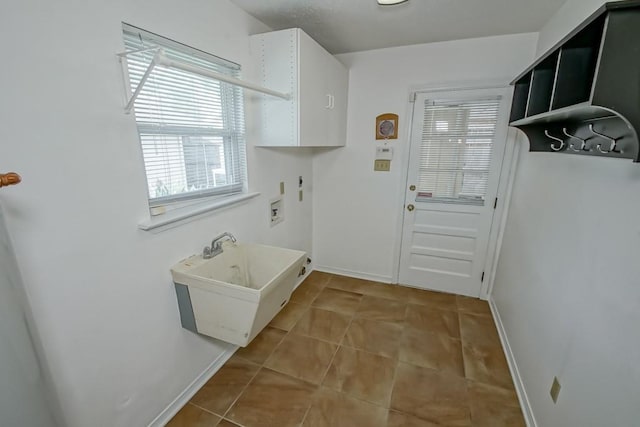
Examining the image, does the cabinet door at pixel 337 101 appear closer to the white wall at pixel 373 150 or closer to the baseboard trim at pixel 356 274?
the white wall at pixel 373 150

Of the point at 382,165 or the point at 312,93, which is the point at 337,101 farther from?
the point at 382,165

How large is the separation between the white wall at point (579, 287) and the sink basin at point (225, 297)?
1415mm

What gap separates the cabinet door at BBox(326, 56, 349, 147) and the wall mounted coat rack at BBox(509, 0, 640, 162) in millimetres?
1415

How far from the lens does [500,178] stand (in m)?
2.61

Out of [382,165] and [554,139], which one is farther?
[382,165]

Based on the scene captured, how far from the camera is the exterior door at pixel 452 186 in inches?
101

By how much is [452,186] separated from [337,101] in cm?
143

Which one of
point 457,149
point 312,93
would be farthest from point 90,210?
point 457,149

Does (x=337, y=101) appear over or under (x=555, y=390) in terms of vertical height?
over

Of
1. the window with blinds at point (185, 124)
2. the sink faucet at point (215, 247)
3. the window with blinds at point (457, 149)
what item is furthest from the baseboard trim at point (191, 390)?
the window with blinds at point (457, 149)

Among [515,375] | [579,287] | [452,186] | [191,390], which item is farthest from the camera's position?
[452,186]

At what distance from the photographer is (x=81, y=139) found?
3.57 ft

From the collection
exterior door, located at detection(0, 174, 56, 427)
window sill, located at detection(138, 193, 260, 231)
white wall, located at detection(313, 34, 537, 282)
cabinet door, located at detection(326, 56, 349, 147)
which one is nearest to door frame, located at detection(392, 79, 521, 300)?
white wall, located at detection(313, 34, 537, 282)

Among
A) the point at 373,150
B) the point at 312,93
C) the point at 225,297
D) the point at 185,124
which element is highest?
the point at 312,93
